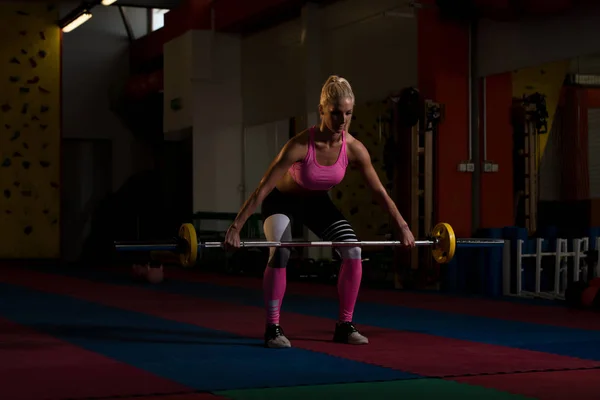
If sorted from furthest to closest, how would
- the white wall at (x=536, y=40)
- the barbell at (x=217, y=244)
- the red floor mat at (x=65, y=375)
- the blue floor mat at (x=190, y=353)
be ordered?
the white wall at (x=536, y=40) < the barbell at (x=217, y=244) < the blue floor mat at (x=190, y=353) < the red floor mat at (x=65, y=375)

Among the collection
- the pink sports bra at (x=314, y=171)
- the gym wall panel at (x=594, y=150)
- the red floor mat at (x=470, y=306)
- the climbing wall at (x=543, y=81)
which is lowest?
the red floor mat at (x=470, y=306)

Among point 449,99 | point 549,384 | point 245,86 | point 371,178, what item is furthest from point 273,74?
point 549,384

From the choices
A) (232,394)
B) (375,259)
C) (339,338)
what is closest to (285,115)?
(375,259)

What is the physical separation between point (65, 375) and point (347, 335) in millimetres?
1460

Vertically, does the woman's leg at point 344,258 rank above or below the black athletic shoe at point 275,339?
above

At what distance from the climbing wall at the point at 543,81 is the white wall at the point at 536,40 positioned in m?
0.42

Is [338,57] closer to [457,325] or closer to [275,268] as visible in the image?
[457,325]

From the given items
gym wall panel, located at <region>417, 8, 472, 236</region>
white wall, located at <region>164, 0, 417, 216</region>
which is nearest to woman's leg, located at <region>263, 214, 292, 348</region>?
gym wall panel, located at <region>417, 8, 472, 236</region>

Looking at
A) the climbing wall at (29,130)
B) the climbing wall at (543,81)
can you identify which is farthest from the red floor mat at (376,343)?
the climbing wall at (29,130)

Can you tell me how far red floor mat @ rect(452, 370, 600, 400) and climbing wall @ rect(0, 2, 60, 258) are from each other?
35.7 feet

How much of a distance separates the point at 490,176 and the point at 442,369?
16.2ft

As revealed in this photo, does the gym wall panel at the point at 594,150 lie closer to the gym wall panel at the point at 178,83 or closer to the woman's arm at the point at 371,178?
the woman's arm at the point at 371,178

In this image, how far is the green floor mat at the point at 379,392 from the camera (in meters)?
3.24

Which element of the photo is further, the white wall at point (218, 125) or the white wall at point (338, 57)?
the white wall at point (218, 125)
